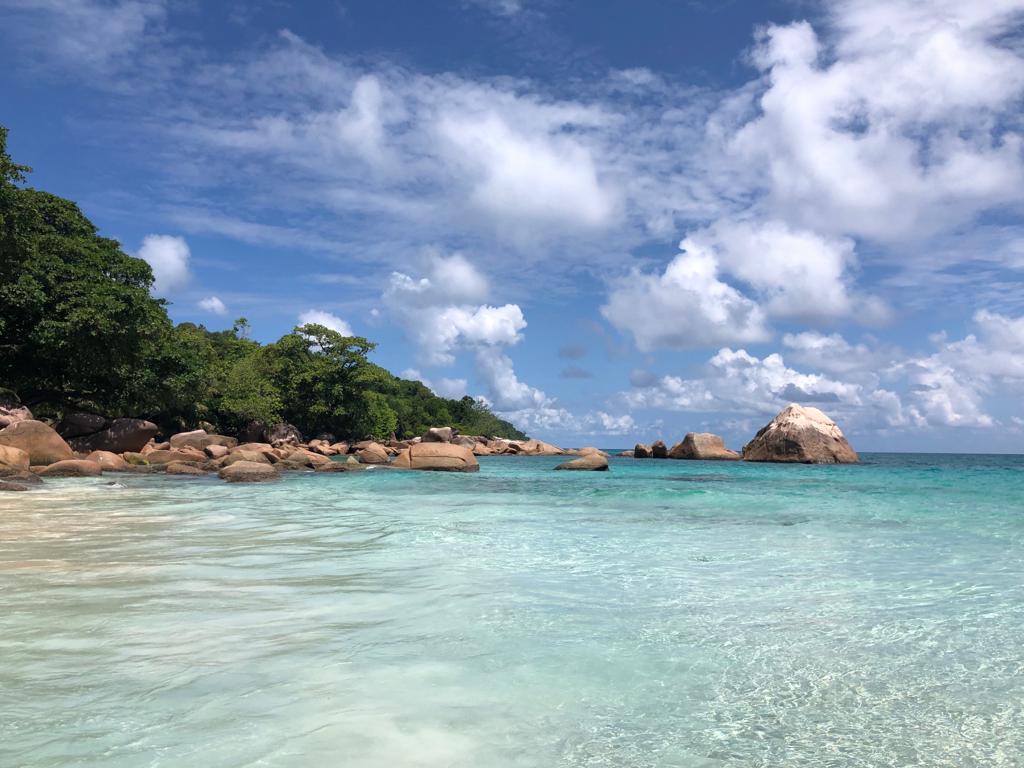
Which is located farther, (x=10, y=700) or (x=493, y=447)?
(x=493, y=447)

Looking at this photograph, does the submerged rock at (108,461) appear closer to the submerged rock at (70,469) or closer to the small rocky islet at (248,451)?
the small rocky islet at (248,451)

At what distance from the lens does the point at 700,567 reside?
772 centimetres

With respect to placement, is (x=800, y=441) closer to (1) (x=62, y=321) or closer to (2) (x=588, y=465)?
(2) (x=588, y=465)

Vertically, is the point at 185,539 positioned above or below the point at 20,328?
below

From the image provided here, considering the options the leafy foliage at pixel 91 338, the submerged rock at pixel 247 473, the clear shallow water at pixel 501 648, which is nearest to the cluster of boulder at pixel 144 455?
the submerged rock at pixel 247 473

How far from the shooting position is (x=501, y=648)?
4656 millimetres

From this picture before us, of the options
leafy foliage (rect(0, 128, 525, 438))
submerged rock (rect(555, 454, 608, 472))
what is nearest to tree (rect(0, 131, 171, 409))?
leafy foliage (rect(0, 128, 525, 438))

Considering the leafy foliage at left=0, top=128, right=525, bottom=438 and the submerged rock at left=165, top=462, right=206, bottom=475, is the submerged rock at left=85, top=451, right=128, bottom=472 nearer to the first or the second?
the submerged rock at left=165, top=462, right=206, bottom=475

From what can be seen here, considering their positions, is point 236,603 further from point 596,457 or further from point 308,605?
point 596,457

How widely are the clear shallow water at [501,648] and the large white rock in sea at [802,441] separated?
113 feet

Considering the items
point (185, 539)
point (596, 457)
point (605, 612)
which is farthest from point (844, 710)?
point (596, 457)

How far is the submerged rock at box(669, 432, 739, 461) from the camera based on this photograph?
48.8 meters

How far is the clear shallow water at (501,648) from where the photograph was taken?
10.5 feet

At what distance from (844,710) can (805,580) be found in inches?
142
